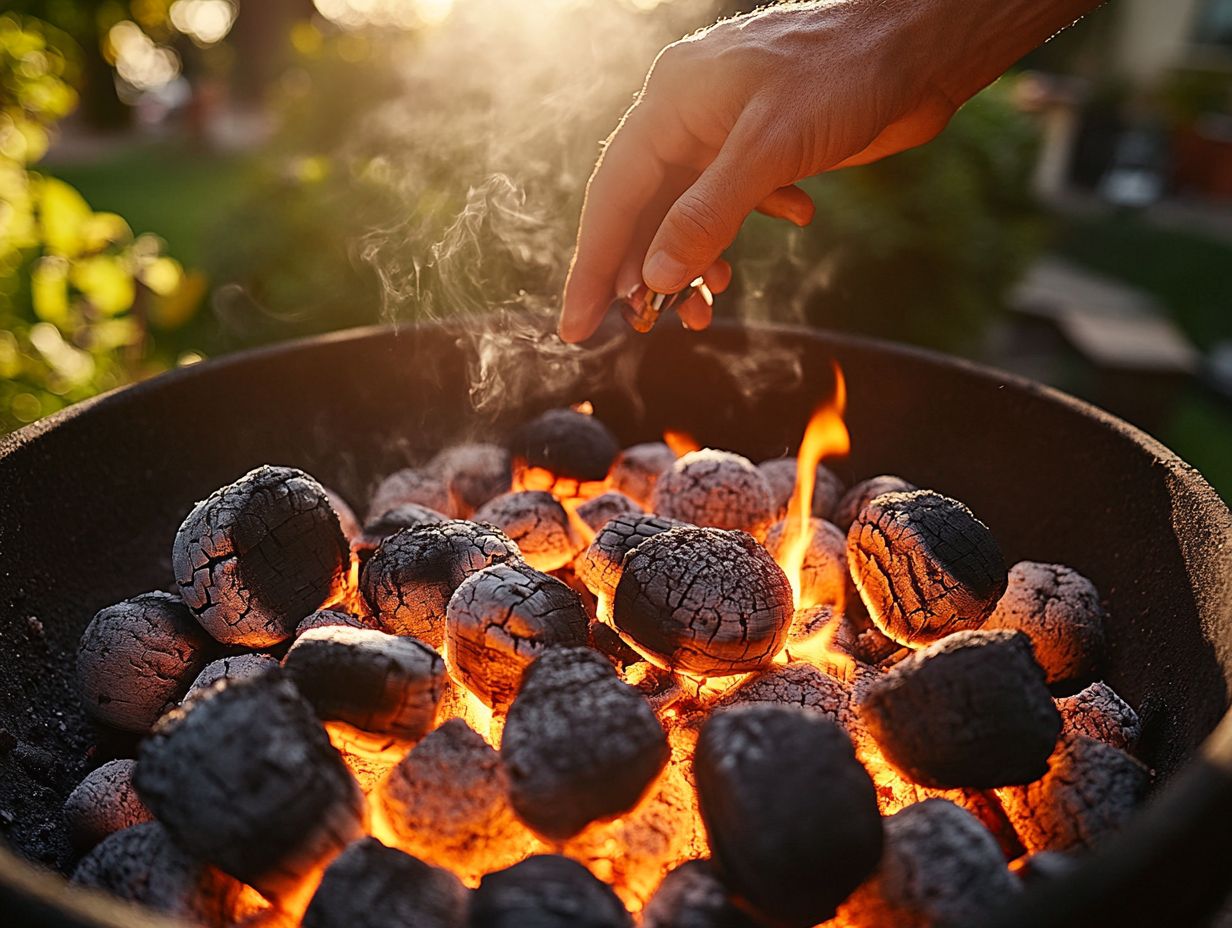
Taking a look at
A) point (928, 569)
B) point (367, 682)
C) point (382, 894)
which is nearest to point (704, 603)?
point (928, 569)

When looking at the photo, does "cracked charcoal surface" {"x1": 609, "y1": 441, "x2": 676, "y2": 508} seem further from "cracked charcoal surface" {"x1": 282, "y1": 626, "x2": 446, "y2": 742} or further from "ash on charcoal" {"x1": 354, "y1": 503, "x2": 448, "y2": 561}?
"cracked charcoal surface" {"x1": 282, "y1": 626, "x2": 446, "y2": 742}

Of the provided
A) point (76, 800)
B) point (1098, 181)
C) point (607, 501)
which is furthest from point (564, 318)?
point (1098, 181)

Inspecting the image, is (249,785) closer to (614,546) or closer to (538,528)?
(614,546)

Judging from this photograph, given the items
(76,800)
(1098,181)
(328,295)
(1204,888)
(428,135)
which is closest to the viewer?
(1204,888)

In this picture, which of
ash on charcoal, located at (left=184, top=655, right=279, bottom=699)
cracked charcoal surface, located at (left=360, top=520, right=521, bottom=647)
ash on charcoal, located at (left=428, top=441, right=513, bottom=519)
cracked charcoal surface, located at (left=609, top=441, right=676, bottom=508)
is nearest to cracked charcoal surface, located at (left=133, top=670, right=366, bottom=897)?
ash on charcoal, located at (left=184, top=655, right=279, bottom=699)

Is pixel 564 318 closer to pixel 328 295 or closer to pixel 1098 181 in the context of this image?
pixel 328 295
